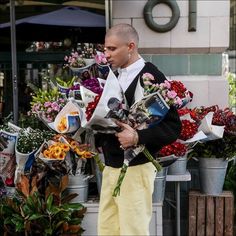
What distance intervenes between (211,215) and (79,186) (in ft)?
4.27

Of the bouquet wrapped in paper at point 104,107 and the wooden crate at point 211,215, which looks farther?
the wooden crate at point 211,215

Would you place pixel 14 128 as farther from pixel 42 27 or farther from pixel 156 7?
pixel 156 7

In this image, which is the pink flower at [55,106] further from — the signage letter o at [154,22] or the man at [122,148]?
the signage letter o at [154,22]

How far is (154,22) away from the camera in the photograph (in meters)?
4.90

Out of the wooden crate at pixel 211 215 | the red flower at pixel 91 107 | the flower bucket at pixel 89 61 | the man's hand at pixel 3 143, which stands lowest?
the wooden crate at pixel 211 215

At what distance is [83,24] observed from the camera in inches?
209

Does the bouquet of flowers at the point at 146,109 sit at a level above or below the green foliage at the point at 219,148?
above

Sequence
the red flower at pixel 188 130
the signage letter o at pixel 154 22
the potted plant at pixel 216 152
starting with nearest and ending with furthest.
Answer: the red flower at pixel 188 130 → the potted plant at pixel 216 152 → the signage letter o at pixel 154 22

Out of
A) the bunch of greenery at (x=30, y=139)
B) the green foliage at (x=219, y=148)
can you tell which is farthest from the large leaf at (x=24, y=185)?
the green foliage at (x=219, y=148)

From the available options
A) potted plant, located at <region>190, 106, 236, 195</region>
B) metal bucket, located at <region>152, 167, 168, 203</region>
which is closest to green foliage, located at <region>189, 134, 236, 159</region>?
potted plant, located at <region>190, 106, 236, 195</region>

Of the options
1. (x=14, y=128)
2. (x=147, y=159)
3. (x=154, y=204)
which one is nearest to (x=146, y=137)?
(x=147, y=159)

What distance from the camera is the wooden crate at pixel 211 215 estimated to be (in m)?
4.59

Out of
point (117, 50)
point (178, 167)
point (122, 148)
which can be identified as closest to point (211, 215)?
point (178, 167)

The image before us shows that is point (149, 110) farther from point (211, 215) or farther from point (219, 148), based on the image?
point (211, 215)
